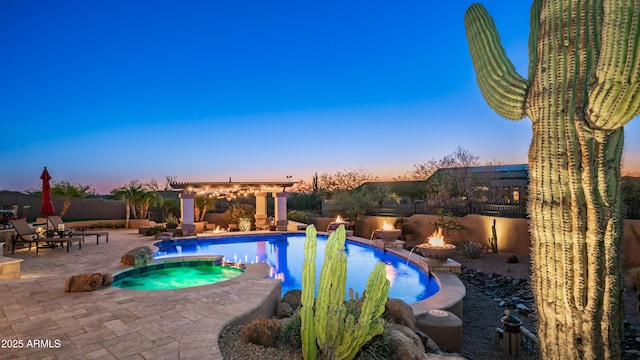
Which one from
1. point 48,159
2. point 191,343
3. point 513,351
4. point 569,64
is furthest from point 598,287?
point 48,159

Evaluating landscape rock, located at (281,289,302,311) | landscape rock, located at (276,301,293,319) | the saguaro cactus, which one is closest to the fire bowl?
landscape rock, located at (281,289,302,311)

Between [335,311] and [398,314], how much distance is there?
2143 millimetres

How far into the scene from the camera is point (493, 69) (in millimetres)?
3766

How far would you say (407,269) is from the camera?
1117 cm

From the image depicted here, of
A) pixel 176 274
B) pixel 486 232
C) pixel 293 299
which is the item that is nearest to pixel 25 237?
pixel 176 274

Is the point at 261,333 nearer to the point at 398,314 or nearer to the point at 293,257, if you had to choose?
the point at 398,314

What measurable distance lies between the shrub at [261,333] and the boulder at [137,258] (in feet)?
21.5

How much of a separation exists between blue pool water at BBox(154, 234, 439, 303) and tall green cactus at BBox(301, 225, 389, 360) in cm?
521

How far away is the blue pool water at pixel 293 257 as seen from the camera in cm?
954

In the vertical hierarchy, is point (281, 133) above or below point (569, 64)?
above

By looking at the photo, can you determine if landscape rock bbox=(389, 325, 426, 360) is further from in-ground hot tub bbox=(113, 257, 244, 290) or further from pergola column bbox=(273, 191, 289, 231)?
pergola column bbox=(273, 191, 289, 231)

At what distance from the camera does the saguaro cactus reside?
8.94 ft

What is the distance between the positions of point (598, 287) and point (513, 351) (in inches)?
138

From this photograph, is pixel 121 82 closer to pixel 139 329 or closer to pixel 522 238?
pixel 139 329
